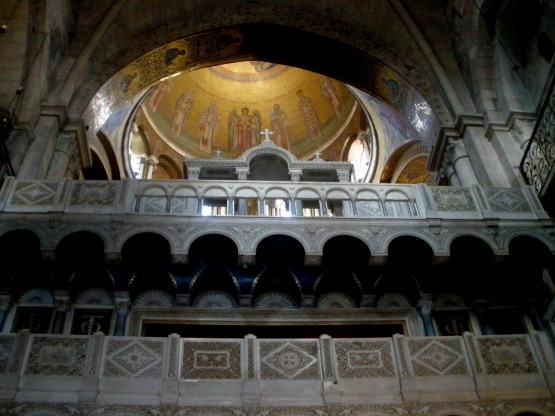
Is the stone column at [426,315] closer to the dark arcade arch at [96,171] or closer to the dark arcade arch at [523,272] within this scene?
the dark arcade arch at [523,272]

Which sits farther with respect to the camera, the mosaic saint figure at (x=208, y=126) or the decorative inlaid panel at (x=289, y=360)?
the mosaic saint figure at (x=208, y=126)

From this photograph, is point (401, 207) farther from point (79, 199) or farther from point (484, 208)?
point (79, 199)

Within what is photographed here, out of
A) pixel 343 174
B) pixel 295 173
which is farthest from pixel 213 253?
pixel 343 174

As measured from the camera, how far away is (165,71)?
53.0ft

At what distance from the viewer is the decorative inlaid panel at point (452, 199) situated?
A: 1095 centimetres

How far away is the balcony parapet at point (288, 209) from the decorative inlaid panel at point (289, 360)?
2074mm

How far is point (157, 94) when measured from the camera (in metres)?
21.0

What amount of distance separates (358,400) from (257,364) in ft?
4.73

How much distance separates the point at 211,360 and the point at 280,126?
53.6 ft

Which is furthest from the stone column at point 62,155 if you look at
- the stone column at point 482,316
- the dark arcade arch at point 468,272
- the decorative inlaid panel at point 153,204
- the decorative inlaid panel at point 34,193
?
the stone column at point 482,316

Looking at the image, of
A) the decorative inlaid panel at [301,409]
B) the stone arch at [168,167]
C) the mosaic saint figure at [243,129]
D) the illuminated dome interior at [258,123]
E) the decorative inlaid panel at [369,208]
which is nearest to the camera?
the decorative inlaid panel at [301,409]

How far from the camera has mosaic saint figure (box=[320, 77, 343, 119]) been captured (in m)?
21.9

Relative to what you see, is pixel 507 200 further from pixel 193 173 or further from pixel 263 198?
pixel 193 173

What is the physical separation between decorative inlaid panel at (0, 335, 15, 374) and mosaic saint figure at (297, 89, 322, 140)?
1606 centimetres
